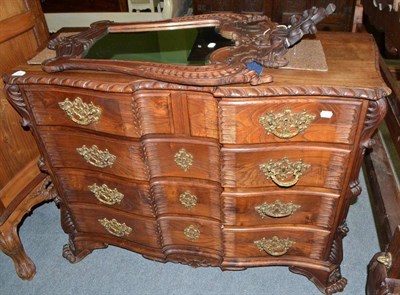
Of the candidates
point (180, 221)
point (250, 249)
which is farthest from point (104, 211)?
point (250, 249)

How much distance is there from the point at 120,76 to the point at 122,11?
2.60 metres

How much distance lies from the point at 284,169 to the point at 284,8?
2.28 m

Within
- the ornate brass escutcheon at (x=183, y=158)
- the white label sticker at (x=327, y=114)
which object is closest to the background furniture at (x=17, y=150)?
the ornate brass escutcheon at (x=183, y=158)

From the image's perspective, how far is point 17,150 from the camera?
6.18 ft

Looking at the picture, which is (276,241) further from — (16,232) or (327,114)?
(16,232)

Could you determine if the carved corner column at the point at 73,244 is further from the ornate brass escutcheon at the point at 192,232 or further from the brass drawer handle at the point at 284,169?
the brass drawer handle at the point at 284,169

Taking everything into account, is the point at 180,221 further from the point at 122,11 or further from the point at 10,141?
the point at 122,11

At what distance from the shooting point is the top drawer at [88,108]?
138 centimetres

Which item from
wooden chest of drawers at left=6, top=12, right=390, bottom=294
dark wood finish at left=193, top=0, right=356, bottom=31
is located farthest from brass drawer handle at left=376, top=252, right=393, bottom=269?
dark wood finish at left=193, top=0, right=356, bottom=31

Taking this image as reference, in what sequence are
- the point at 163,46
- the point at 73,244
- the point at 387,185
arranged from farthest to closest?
the point at 73,244
the point at 387,185
the point at 163,46

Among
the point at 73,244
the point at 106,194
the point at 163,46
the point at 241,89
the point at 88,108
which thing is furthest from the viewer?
the point at 73,244

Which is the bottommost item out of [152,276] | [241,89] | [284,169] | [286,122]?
[152,276]

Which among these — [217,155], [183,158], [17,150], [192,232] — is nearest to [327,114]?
[217,155]

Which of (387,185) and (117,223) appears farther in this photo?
(387,185)
